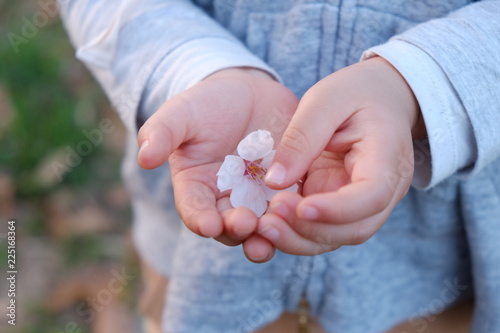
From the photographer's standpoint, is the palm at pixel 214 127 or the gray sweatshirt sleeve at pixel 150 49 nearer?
the palm at pixel 214 127

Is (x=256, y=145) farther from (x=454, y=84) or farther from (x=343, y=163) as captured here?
(x=454, y=84)

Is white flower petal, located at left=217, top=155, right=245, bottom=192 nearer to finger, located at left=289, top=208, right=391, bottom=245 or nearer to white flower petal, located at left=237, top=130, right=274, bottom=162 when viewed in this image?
white flower petal, located at left=237, top=130, right=274, bottom=162

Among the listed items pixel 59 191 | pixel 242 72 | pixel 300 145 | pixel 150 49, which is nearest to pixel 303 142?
pixel 300 145

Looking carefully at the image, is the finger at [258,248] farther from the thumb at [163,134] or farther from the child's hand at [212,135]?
the thumb at [163,134]

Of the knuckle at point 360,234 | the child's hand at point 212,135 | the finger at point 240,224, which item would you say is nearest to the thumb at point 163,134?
the child's hand at point 212,135

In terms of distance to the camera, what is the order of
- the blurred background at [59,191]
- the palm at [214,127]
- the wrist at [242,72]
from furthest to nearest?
the blurred background at [59,191] < the wrist at [242,72] < the palm at [214,127]

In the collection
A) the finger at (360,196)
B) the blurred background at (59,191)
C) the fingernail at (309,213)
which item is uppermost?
the finger at (360,196)

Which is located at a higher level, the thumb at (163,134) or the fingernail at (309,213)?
the fingernail at (309,213)

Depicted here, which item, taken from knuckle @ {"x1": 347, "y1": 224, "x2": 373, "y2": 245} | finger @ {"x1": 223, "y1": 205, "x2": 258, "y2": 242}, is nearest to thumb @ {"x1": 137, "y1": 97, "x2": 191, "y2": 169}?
finger @ {"x1": 223, "y1": 205, "x2": 258, "y2": 242}
